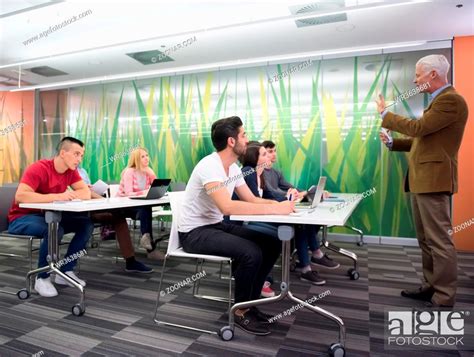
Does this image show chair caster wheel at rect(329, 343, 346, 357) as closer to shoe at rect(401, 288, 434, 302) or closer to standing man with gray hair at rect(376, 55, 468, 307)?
standing man with gray hair at rect(376, 55, 468, 307)

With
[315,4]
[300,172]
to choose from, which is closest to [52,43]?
[315,4]

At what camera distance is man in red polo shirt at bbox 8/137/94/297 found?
2.66m

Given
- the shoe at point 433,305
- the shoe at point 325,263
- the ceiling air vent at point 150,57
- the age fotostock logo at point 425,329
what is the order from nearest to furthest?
the age fotostock logo at point 425,329
the shoe at point 433,305
the shoe at point 325,263
the ceiling air vent at point 150,57

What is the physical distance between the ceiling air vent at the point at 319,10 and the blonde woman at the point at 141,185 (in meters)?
2.42

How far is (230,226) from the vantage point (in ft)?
7.64

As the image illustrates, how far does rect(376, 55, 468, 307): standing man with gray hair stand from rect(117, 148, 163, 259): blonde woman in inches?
106

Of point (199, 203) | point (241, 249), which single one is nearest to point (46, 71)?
point (199, 203)

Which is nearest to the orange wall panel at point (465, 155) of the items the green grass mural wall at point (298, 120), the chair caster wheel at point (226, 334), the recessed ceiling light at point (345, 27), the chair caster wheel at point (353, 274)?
the green grass mural wall at point (298, 120)

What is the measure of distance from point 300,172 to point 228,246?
11.4 ft

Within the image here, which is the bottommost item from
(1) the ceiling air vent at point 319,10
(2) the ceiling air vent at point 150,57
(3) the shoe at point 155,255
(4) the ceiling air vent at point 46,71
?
(3) the shoe at point 155,255

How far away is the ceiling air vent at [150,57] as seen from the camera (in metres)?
5.34

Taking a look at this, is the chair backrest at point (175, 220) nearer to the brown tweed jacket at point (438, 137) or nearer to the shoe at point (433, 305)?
the brown tweed jacket at point (438, 137)

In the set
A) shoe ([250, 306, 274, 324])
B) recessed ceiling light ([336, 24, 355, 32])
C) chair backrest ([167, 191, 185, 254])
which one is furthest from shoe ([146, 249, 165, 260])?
recessed ceiling light ([336, 24, 355, 32])

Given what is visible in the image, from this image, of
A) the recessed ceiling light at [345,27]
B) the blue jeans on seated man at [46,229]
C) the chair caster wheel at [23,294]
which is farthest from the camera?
the recessed ceiling light at [345,27]
